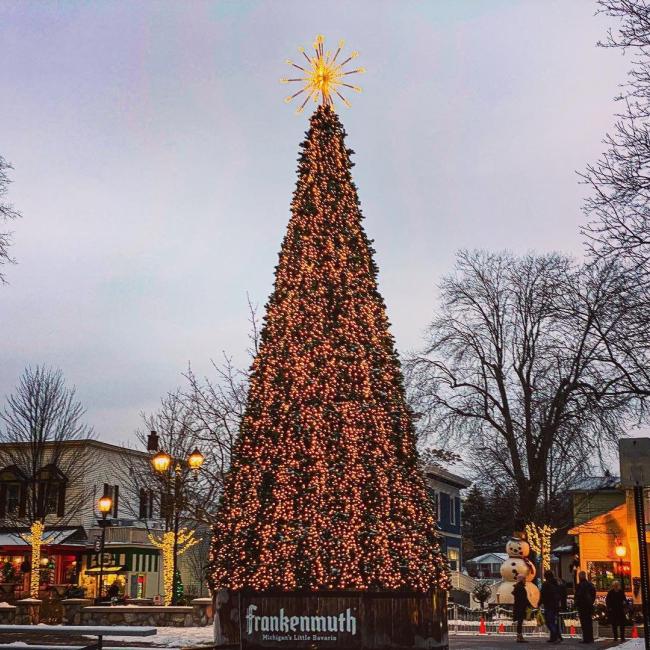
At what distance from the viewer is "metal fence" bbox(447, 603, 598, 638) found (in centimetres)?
2541

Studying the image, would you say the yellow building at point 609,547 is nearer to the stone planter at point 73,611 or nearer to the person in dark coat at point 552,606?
the person in dark coat at point 552,606

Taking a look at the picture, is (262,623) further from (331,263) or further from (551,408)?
(551,408)

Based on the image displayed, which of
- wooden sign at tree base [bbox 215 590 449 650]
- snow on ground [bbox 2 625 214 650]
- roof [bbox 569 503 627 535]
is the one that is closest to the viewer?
wooden sign at tree base [bbox 215 590 449 650]

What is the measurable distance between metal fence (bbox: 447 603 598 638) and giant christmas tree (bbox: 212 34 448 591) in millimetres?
11656

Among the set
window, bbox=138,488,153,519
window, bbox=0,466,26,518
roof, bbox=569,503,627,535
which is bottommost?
roof, bbox=569,503,627,535

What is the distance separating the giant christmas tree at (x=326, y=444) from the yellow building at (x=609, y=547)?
21.6m

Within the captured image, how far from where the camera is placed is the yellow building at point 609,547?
115 ft

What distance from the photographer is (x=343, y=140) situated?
17.3 metres

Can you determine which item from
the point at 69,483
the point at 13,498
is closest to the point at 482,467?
the point at 69,483

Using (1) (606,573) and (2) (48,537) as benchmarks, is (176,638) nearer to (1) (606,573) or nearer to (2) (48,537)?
(1) (606,573)

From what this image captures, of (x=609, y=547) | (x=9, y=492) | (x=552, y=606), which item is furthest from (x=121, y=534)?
(x=552, y=606)

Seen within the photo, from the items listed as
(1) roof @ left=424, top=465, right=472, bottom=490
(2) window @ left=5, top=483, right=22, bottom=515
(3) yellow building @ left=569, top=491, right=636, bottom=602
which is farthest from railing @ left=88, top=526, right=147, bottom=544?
(3) yellow building @ left=569, top=491, right=636, bottom=602

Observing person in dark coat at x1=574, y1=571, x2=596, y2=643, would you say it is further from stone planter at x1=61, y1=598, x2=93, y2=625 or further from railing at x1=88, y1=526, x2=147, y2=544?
railing at x1=88, y1=526, x2=147, y2=544

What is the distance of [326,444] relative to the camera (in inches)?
592
